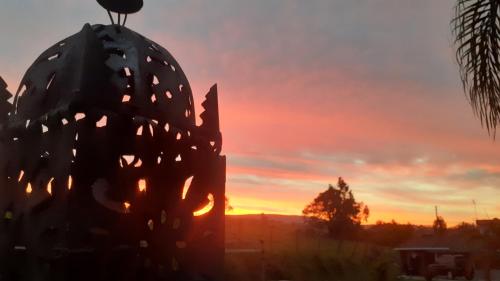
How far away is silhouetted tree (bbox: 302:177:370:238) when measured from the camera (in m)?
45.6

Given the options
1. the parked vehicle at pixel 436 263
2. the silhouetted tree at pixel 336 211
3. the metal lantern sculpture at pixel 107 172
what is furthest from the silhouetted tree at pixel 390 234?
the metal lantern sculpture at pixel 107 172

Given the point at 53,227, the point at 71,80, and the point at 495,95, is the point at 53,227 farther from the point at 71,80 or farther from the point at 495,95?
the point at 495,95

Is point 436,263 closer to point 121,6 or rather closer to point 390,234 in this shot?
point 390,234

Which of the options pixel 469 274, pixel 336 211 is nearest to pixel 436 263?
pixel 469 274

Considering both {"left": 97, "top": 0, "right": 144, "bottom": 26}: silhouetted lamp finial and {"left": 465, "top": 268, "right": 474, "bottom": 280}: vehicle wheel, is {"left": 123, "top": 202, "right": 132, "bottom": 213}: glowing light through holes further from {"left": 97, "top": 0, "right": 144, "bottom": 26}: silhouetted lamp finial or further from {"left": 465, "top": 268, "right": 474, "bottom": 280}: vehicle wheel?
{"left": 465, "top": 268, "right": 474, "bottom": 280}: vehicle wheel

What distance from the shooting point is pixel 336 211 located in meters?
46.7

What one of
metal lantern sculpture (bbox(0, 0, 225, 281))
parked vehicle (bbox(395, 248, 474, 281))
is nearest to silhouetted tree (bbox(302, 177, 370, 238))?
parked vehicle (bbox(395, 248, 474, 281))

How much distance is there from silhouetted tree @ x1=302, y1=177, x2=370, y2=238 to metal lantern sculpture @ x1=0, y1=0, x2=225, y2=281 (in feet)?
136

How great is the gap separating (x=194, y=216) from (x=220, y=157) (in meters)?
0.67

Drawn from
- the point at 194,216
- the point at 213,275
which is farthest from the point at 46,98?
the point at 213,275

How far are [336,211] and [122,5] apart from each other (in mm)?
43388

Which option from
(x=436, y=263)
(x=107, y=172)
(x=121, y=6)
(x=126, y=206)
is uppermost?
(x=121, y=6)

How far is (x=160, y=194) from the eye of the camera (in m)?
4.31

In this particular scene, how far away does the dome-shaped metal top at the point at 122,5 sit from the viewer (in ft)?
16.3
